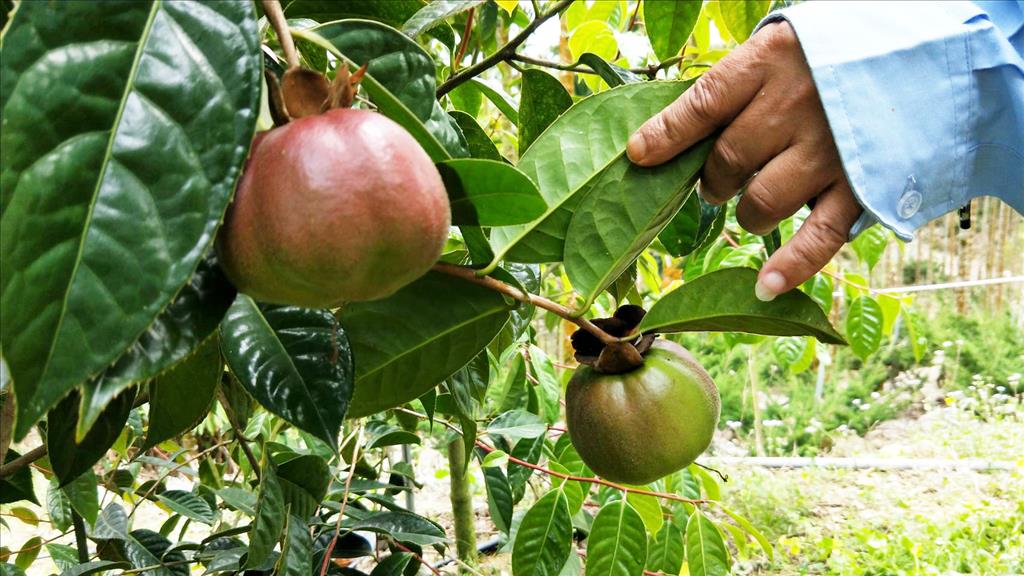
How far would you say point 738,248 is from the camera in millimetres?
1659

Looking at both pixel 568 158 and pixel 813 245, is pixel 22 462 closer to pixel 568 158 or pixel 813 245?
pixel 568 158

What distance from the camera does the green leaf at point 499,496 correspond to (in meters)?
1.39

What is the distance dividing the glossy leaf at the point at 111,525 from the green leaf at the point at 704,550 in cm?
89

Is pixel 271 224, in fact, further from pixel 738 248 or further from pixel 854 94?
pixel 738 248

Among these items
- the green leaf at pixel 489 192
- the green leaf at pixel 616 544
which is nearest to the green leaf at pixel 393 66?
the green leaf at pixel 489 192

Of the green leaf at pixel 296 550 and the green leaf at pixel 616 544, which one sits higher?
the green leaf at pixel 296 550

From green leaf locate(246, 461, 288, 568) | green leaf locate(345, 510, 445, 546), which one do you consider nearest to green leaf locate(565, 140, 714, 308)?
green leaf locate(246, 461, 288, 568)

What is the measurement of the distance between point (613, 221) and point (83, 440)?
0.38m

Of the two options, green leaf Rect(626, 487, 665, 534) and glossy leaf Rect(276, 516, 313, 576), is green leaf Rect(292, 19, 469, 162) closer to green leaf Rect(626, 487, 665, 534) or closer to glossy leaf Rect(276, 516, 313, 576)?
glossy leaf Rect(276, 516, 313, 576)

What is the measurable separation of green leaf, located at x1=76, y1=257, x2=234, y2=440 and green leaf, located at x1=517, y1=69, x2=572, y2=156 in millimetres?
474

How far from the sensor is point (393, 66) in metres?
0.52

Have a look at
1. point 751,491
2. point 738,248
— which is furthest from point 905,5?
point 751,491

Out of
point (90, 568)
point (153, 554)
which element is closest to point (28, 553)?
point (153, 554)

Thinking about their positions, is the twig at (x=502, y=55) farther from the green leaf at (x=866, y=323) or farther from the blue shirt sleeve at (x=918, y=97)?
the green leaf at (x=866, y=323)
